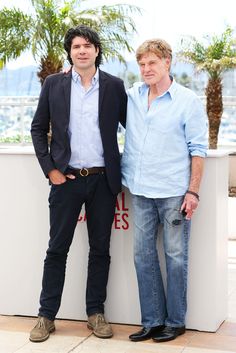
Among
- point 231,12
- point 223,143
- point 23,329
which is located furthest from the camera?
point 231,12

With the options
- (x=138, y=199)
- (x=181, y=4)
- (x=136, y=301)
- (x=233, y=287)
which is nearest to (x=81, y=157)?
(x=138, y=199)

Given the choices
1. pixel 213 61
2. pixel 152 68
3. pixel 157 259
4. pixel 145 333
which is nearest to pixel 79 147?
pixel 152 68

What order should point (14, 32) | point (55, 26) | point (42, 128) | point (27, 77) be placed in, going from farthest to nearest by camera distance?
point (27, 77) < point (14, 32) < point (55, 26) < point (42, 128)

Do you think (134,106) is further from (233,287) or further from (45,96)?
(233,287)

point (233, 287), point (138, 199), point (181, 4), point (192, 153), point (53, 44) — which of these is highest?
point (181, 4)

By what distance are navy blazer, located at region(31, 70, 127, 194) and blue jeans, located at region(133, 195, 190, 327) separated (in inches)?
9.9

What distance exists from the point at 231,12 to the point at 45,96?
1072cm

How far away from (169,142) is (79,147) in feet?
1.70

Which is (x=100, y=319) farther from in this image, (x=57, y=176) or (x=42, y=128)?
(x=42, y=128)

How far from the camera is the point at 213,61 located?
Result: 547 inches

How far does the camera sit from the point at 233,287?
571 centimetres

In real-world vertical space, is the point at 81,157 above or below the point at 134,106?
below

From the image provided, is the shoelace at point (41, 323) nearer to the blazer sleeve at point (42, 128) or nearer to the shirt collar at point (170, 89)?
the blazer sleeve at point (42, 128)

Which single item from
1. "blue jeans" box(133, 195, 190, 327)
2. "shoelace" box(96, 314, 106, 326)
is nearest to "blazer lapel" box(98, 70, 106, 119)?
"blue jeans" box(133, 195, 190, 327)
